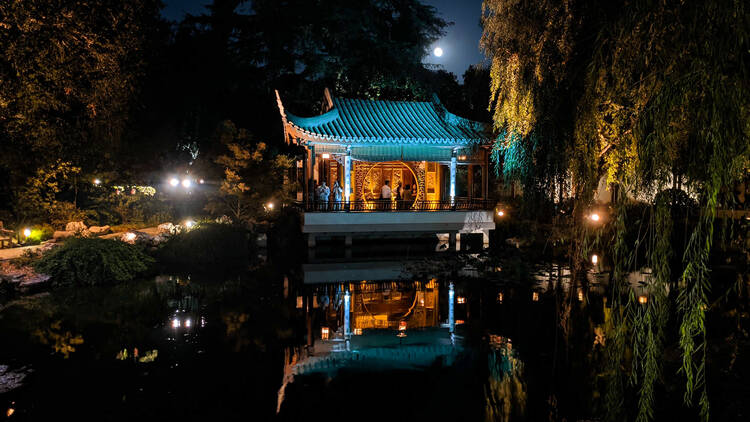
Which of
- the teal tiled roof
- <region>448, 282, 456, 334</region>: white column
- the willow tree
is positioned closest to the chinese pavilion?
the teal tiled roof

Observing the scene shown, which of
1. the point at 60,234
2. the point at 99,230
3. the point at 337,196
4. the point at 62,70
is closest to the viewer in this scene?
the point at 62,70

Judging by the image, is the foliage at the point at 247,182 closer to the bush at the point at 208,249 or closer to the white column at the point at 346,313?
the bush at the point at 208,249

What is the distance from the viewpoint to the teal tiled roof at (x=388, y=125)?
569 inches

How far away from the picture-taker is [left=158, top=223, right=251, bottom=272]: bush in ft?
38.1

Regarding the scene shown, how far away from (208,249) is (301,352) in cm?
734

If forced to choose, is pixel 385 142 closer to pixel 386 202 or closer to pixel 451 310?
pixel 386 202

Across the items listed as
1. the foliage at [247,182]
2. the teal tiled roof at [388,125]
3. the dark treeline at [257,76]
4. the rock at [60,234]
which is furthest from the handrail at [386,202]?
the rock at [60,234]

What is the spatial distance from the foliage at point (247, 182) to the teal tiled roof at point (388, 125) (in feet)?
5.58

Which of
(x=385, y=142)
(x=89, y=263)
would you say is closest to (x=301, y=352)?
(x=89, y=263)

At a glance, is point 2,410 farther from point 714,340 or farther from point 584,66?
point 714,340

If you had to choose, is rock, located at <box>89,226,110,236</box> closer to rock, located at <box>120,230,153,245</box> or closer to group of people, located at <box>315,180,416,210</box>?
rock, located at <box>120,230,153,245</box>

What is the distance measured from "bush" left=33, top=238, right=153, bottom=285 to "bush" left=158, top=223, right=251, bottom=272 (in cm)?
159

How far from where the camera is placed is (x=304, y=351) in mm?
5668

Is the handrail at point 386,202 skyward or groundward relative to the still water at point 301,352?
skyward
